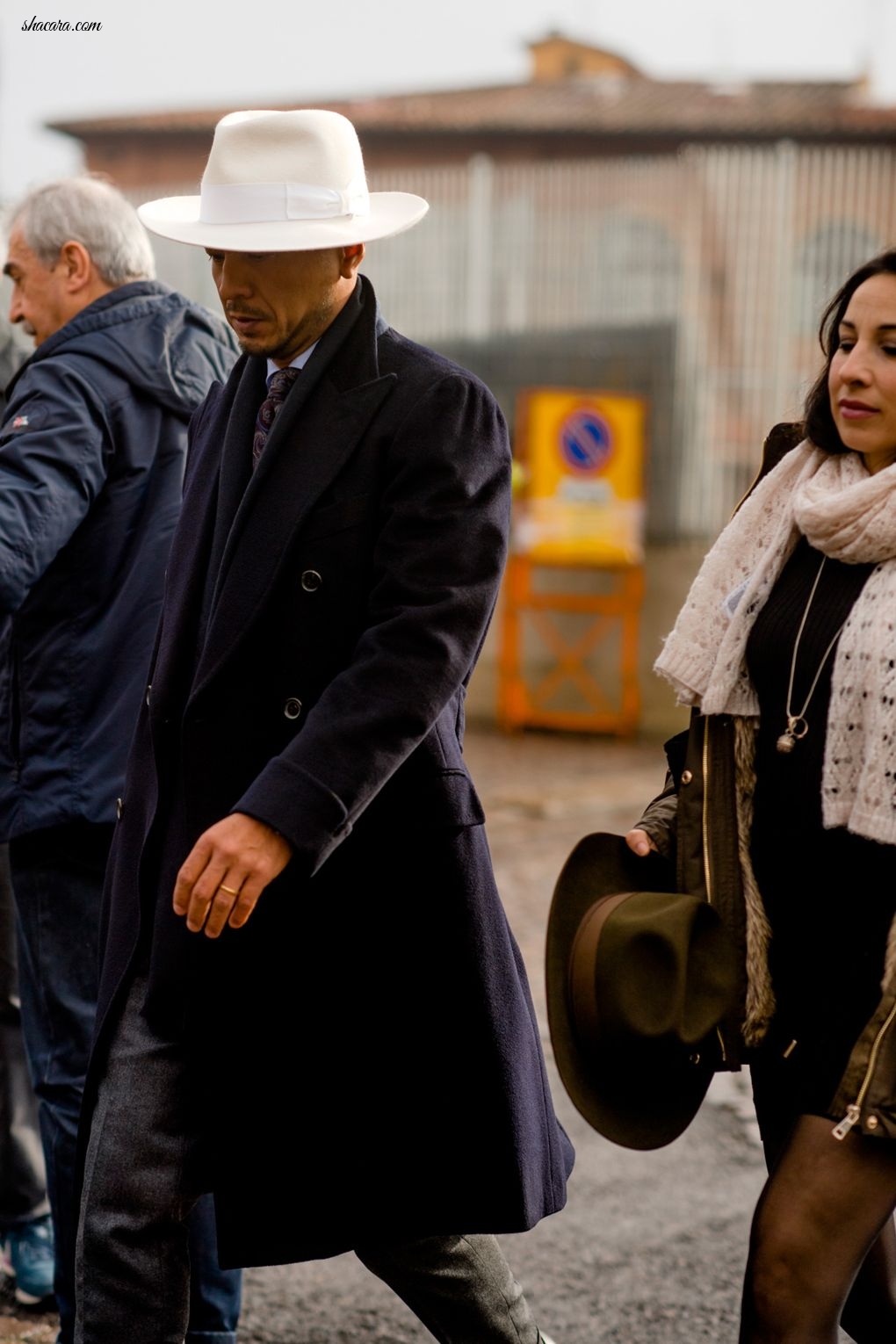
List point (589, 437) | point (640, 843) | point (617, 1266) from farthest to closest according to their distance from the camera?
1. point (589, 437)
2. point (617, 1266)
3. point (640, 843)

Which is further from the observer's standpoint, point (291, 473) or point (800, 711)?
point (800, 711)

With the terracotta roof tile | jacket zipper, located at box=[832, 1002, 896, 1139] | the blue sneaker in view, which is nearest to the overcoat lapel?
jacket zipper, located at box=[832, 1002, 896, 1139]

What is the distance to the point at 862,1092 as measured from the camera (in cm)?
250

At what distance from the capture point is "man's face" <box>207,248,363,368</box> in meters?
2.58

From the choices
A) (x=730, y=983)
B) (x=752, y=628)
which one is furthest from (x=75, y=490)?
(x=730, y=983)

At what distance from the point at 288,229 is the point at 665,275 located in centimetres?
1023

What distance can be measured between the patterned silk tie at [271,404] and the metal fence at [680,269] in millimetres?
9692

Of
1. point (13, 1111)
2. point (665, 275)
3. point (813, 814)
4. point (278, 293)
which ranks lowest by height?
point (13, 1111)

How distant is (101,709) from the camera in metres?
3.40

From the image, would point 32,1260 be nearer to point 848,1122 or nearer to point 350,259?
point 848,1122

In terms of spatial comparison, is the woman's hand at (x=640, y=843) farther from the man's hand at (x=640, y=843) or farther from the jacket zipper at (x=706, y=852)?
the jacket zipper at (x=706, y=852)

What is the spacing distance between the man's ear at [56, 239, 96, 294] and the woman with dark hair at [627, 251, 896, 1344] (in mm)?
1456

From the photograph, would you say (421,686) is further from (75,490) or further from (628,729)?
(628,729)

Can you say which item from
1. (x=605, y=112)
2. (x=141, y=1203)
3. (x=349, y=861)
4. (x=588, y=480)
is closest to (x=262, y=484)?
(x=349, y=861)
